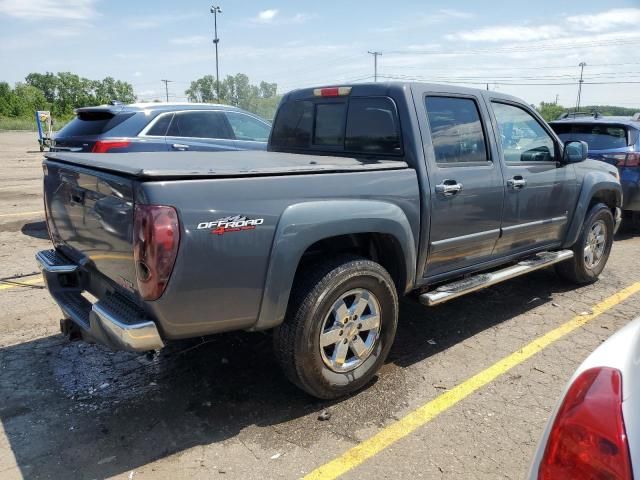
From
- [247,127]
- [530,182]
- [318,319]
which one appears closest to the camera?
[318,319]

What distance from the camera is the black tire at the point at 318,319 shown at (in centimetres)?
297

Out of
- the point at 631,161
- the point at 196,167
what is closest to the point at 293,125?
the point at 196,167

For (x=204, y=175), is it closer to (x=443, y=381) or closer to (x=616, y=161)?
(x=443, y=381)

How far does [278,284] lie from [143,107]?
199 inches

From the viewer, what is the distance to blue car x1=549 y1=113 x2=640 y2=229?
25.3ft

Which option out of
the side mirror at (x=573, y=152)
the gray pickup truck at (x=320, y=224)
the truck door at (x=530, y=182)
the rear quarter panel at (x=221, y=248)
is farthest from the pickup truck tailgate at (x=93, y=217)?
the side mirror at (x=573, y=152)

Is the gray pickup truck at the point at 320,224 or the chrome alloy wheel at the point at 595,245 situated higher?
the gray pickup truck at the point at 320,224

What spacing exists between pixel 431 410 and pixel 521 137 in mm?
2673

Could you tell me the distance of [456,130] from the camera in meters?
3.94

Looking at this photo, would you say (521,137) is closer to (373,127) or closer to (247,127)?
(373,127)

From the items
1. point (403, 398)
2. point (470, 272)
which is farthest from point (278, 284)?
point (470, 272)

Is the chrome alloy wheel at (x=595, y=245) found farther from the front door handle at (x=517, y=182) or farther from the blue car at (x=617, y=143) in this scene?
the blue car at (x=617, y=143)

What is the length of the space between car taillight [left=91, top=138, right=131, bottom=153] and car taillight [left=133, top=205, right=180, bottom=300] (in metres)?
4.49

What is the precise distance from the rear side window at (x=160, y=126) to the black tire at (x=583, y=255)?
5120 millimetres
